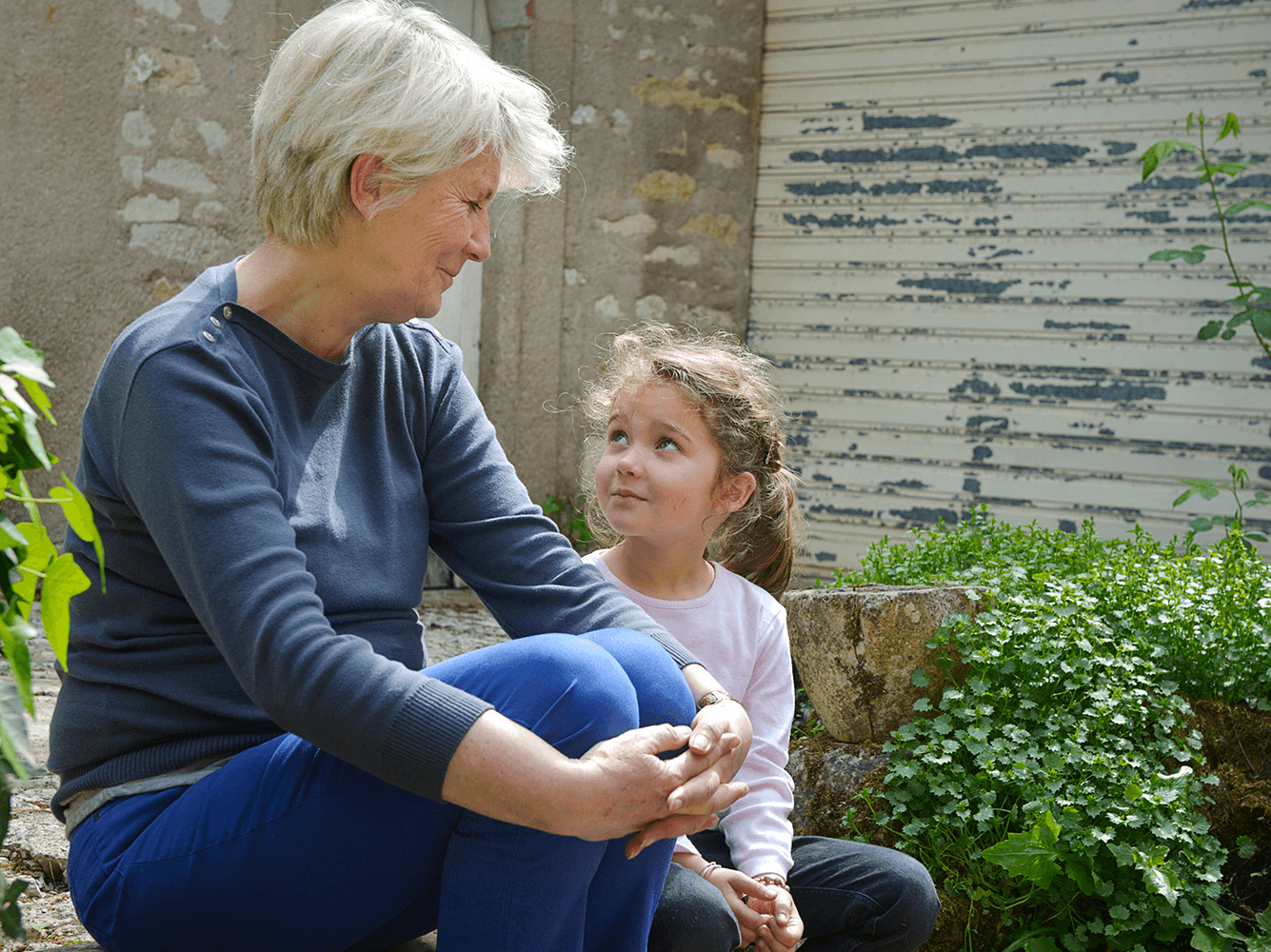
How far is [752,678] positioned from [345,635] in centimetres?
88

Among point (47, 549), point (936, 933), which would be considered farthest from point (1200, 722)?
point (47, 549)

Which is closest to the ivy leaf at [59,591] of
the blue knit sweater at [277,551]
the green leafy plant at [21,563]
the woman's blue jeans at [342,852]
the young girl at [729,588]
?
the green leafy plant at [21,563]

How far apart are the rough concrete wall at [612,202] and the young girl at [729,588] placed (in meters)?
3.13

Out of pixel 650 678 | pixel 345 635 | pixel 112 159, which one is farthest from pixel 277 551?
pixel 112 159

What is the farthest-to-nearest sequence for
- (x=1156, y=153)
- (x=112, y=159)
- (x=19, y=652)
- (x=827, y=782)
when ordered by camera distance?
(x=112, y=159) < (x=1156, y=153) < (x=827, y=782) < (x=19, y=652)

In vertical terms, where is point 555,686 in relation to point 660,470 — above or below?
below

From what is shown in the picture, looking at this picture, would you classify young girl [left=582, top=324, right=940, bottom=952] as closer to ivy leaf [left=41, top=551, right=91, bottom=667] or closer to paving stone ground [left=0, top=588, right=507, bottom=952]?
paving stone ground [left=0, top=588, right=507, bottom=952]

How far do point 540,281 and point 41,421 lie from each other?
7.46 ft

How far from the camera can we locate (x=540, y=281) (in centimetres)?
535

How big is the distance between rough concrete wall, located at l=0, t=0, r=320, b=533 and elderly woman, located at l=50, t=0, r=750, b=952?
306 centimetres

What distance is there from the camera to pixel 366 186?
1415 mm

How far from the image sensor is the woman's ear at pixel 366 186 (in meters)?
1.40

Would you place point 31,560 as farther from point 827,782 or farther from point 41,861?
point 827,782

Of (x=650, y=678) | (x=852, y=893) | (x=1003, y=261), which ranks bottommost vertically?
(x=852, y=893)
